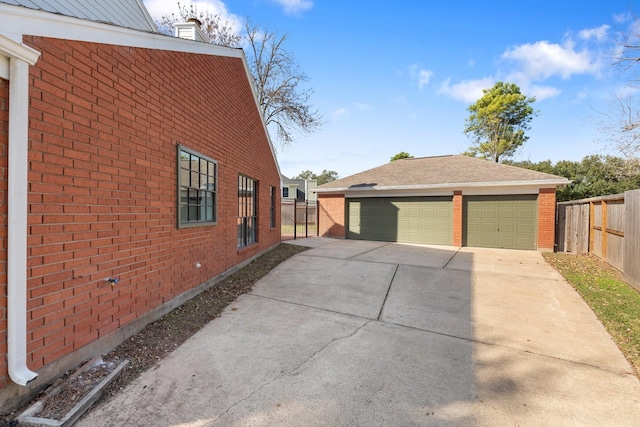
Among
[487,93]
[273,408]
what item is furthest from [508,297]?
[487,93]

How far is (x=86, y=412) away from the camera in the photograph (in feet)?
7.66

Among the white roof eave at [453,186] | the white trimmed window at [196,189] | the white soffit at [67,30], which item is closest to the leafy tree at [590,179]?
the white roof eave at [453,186]

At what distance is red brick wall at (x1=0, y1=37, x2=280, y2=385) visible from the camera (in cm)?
243

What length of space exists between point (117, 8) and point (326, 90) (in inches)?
271

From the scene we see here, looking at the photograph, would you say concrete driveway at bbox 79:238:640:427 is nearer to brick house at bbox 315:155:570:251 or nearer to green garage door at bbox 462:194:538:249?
green garage door at bbox 462:194:538:249

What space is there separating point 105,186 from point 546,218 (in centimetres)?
1331

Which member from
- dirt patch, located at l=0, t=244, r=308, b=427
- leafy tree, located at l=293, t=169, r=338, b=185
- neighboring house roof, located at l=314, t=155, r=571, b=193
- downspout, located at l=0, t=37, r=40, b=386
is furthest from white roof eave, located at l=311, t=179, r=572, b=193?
leafy tree, located at l=293, t=169, r=338, b=185

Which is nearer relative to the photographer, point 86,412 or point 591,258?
point 86,412

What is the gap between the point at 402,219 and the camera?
13.7 m

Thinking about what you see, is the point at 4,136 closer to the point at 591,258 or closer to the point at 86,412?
the point at 86,412

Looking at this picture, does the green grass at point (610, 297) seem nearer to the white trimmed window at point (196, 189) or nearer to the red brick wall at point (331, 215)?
the white trimmed window at point (196, 189)

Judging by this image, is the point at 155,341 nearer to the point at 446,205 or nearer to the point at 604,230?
the point at 604,230

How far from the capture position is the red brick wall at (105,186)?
7.97 ft

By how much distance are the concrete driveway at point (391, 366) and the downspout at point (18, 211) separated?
2.32ft
